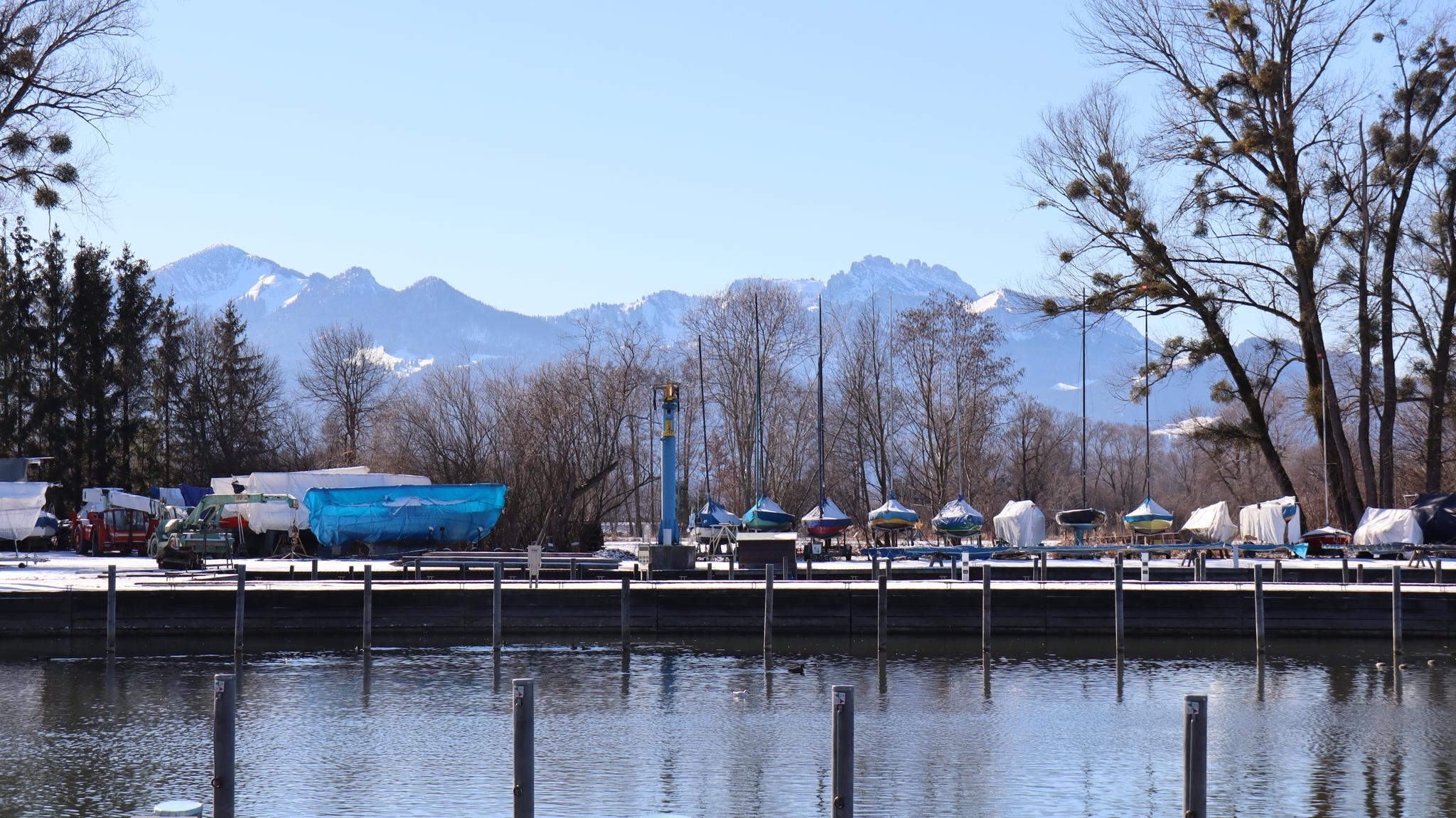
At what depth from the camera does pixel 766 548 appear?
37625 millimetres

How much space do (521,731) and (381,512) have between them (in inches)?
1457

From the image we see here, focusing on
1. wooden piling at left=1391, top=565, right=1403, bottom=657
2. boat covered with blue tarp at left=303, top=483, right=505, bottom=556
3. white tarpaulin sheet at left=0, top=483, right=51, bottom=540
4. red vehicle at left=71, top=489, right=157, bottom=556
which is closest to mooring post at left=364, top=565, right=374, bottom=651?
boat covered with blue tarp at left=303, top=483, right=505, bottom=556

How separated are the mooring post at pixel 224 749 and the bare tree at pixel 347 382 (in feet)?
247

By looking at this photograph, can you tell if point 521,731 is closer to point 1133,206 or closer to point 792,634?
point 792,634

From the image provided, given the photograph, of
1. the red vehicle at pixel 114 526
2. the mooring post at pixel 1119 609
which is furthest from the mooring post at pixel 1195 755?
the red vehicle at pixel 114 526

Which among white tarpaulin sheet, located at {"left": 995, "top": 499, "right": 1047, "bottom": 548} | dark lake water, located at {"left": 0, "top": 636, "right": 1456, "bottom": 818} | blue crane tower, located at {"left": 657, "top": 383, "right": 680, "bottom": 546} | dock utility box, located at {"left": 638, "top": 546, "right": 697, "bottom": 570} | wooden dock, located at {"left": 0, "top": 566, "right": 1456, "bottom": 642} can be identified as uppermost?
blue crane tower, located at {"left": 657, "top": 383, "right": 680, "bottom": 546}

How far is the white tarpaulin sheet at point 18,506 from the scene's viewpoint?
5175 cm

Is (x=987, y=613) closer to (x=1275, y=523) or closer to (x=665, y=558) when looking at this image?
(x=665, y=558)

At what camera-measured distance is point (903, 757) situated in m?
18.7

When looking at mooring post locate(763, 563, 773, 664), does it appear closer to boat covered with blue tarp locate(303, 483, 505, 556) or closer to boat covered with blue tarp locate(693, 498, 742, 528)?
boat covered with blue tarp locate(303, 483, 505, 556)

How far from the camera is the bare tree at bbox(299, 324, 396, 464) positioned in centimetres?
9138

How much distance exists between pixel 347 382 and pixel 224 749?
81739 mm

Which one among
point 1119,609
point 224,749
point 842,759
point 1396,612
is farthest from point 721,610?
point 842,759

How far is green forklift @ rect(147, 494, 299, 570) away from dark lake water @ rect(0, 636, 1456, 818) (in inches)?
417
